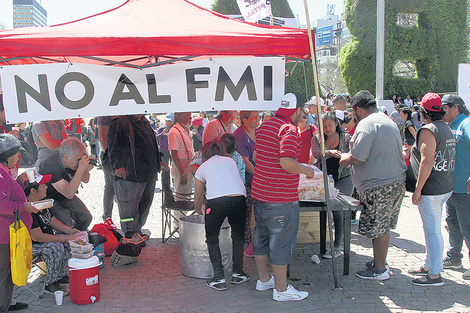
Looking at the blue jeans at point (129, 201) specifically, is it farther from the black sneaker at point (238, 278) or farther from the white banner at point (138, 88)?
the black sneaker at point (238, 278)

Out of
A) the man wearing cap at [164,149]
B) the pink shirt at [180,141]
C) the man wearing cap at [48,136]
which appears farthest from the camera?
the man wearing cap at [164,149]

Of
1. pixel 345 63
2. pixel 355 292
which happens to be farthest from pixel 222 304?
pixel 345 63

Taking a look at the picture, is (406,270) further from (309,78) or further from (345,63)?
(345,63)

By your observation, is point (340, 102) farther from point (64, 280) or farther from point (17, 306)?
point (17, 306)

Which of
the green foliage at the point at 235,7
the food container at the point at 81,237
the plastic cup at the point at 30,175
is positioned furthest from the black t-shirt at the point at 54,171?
the green foliage at the point at 235,7

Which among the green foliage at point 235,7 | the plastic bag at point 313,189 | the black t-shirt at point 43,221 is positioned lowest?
the black t-shirt at point 43,221

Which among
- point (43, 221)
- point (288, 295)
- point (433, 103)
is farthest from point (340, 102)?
point (43, 221)

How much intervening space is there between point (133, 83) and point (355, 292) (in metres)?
3.17

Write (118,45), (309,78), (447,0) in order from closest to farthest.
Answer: (118,45) → (309,78) → (447,0)

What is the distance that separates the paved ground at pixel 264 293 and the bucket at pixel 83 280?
0.25 feet

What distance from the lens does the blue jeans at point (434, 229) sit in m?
4.62

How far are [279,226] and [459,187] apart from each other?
7.23 ft

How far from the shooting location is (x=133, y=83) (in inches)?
179

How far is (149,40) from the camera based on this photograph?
420 cm
